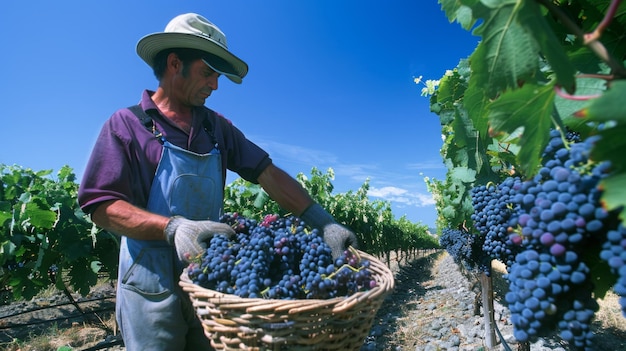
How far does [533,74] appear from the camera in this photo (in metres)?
0.83

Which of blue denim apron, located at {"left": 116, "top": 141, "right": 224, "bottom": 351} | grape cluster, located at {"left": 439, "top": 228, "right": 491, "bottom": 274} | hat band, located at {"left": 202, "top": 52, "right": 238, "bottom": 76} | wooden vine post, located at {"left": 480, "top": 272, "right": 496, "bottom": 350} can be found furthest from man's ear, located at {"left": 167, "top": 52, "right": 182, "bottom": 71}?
wooden vine post, located at {"left": 480, "top": 272, "right": 496, "bottom": 350}

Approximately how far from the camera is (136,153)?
7.47ft

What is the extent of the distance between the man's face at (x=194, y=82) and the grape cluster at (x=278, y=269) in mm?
1154

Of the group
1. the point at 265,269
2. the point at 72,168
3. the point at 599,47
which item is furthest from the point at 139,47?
the point at 72,168

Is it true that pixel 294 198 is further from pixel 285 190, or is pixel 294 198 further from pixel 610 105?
pixel 610 105

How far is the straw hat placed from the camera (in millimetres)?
2500

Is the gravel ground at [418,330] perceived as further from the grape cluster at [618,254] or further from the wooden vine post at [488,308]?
the grape cluster at [618,254]

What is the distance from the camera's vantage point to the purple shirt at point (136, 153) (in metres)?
2.09

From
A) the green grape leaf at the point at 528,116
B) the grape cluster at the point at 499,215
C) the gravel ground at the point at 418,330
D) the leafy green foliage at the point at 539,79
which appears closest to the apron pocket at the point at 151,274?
the grape cluster at the point at 499,215

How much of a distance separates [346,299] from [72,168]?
6822mm

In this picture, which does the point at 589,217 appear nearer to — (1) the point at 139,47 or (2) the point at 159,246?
(2) the point at 159,246

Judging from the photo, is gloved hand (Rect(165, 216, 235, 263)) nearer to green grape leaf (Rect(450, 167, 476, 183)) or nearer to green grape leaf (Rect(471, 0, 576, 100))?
green grape leaf (Rect(471, 0, 576, 100))

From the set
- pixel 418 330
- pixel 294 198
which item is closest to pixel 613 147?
pixel 294 198

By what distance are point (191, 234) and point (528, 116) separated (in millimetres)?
1521
